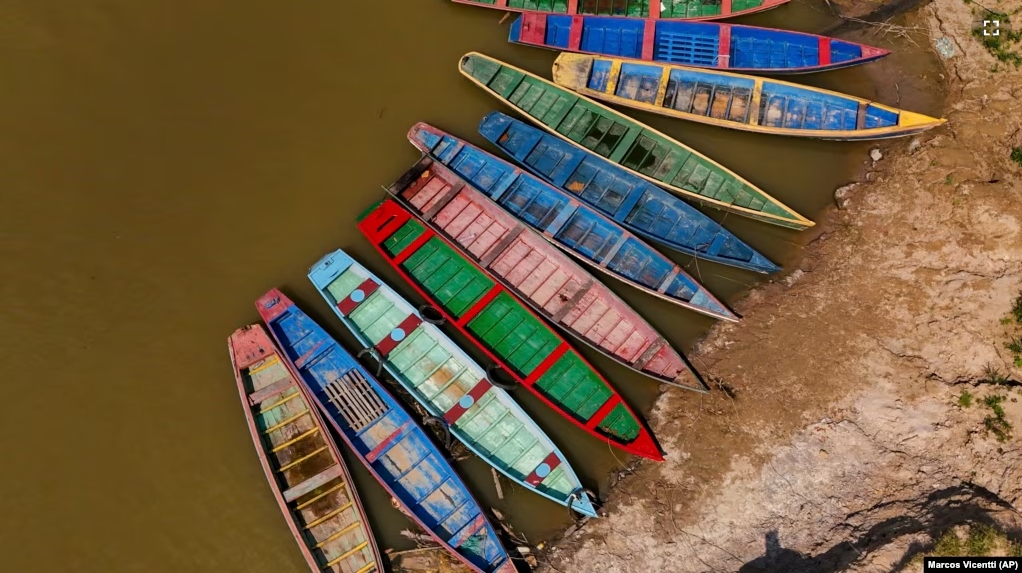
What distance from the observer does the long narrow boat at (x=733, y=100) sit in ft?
60.9

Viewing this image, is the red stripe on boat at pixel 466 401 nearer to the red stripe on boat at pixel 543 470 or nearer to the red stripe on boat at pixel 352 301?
the red stripe on boat at pixel 543 470

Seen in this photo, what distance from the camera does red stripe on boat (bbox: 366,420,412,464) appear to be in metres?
16.8

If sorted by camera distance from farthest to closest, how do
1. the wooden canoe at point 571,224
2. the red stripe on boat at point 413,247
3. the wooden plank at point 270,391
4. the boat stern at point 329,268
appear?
Result: the red stripe on boat at point 413,247, the boat stern at point 329,268, the wooden canoe at point 571,224, the wooden plank at point 270,391

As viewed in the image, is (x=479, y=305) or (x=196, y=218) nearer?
(x=479, y=305)

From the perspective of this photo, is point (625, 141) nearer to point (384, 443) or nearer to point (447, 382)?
point (447, 382)

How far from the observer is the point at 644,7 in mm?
20609

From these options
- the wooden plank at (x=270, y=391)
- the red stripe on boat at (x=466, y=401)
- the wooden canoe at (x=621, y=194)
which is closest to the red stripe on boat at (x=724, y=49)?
the wooden canoe at (x=621, y=194)

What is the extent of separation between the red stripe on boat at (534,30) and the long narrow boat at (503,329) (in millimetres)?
7172

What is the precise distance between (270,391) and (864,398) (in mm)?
16697

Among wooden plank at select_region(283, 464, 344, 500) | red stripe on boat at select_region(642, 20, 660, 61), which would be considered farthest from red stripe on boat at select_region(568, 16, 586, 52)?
wooden plank at select_region(283, 464, 344, 500)

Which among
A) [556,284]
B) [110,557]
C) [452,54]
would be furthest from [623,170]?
[110,557]

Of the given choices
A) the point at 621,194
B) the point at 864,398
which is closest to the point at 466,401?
the point at 621,194

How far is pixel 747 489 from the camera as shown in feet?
54.4

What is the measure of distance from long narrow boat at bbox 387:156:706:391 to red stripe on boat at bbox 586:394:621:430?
3.26 ft
